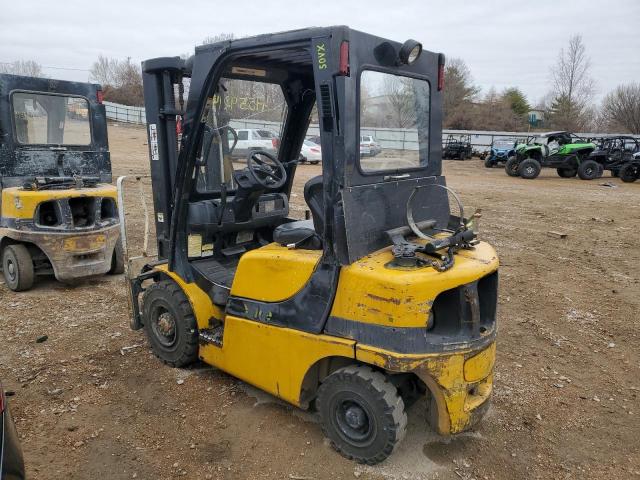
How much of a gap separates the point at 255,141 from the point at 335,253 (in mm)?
1535

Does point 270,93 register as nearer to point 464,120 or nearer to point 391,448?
point 391,448

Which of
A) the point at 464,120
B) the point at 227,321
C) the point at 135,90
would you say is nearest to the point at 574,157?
the point at 227,321

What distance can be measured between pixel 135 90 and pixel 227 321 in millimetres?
46972

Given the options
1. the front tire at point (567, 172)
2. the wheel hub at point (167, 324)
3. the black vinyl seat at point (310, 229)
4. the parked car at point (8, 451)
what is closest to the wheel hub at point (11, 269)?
the wheel hub at point (167, 324)

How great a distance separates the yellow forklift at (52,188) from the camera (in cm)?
574

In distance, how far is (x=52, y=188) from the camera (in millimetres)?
5949

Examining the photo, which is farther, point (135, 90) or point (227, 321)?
point (135, 90)

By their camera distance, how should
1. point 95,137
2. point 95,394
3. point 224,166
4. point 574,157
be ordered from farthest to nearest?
1. point 574,157
2. point 95,137
3. point 224,166
4. point 95,394

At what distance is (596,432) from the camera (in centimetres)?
339

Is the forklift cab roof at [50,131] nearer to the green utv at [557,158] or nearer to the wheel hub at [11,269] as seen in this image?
the wheel hub at [11,269]

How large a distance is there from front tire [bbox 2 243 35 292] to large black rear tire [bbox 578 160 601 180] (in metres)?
18.4

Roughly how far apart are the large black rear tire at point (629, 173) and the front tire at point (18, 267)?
61.2ft

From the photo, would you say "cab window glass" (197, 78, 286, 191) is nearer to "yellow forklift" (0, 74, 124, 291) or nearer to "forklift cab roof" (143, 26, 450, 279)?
"forklift cab roof" (143, 26, 450, 279)

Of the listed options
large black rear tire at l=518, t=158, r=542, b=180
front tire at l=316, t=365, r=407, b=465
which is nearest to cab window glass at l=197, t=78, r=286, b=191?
front tire at l=316, t=365, r=407, b=465
